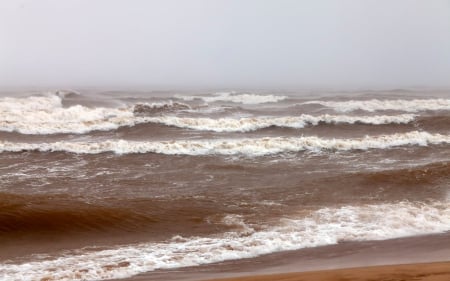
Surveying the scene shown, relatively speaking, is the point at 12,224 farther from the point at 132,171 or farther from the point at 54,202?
the point at 132,171

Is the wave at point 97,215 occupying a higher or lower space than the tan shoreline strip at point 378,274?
lower

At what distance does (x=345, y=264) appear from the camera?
215 inches

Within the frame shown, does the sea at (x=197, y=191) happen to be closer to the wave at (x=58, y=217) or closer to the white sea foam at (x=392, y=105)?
the wave at (x=58, y=217)

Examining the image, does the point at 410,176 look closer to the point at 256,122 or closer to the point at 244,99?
the point at 256,122

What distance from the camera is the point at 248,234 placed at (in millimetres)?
6719

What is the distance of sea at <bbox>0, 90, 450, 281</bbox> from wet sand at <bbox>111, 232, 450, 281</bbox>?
205mm

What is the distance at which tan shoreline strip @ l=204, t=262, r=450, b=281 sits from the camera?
4617 mm

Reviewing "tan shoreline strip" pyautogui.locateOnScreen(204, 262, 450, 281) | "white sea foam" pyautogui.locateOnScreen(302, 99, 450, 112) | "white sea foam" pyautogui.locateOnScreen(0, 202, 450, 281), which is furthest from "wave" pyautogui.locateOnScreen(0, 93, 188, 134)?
"tan shoreline strip" pyautogui.locateOnScreen(204, 262, 450, 281)

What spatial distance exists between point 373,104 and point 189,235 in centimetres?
1894

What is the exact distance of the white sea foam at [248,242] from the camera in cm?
553

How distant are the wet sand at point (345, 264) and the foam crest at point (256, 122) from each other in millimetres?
10482

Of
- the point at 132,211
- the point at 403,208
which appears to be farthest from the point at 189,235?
the point at 403,208

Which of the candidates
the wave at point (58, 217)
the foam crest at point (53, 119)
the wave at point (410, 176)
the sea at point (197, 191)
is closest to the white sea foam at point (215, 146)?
the sea at point (197, 191)

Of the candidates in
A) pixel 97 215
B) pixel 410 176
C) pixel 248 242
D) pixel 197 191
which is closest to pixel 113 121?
pixel 197 191
